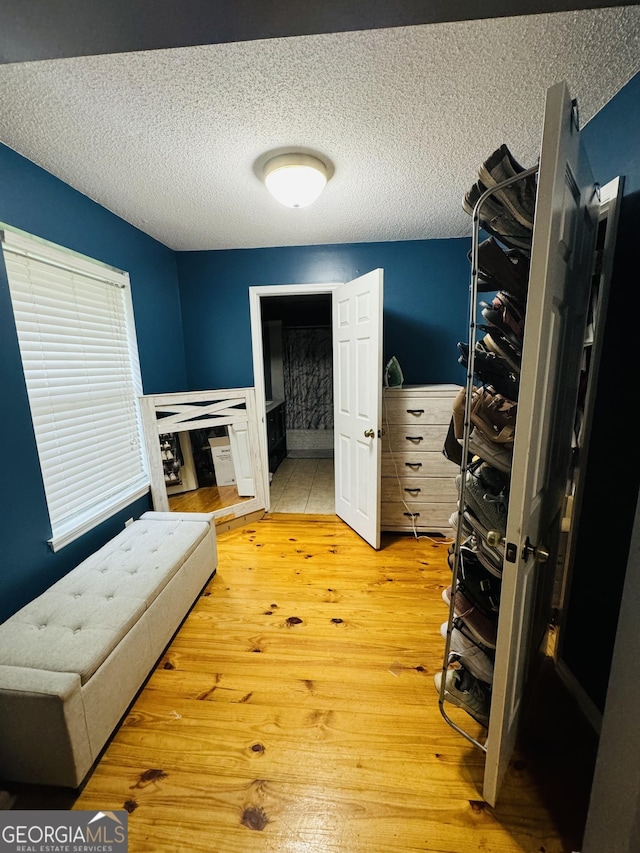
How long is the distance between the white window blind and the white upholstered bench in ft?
1.34

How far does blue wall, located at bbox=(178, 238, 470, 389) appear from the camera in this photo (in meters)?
2.90

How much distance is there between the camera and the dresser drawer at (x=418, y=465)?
2.63m

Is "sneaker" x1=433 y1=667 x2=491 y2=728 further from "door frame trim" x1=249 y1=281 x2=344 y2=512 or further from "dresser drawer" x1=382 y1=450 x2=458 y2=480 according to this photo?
"door frame trim" x1=249 y1=281 x2=344 y2=512

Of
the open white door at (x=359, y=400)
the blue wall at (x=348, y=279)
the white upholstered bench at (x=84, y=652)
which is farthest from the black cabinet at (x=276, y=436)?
the white upholstered bench at (x=84, y=652)

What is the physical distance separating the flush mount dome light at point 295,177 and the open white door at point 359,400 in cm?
65

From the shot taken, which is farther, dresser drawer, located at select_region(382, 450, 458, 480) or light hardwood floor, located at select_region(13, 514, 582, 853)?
dresser drawer, located at select_region(382, 450, 458, 480)

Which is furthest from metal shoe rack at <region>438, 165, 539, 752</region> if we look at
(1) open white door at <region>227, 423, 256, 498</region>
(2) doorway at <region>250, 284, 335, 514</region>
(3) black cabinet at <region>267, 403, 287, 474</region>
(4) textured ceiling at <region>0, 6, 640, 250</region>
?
(3) black cabinet at <region>267, 403, 287, 474</region>

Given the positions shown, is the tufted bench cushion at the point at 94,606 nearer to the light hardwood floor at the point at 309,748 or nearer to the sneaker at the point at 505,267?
the light hardwood floor at the point at 309,748

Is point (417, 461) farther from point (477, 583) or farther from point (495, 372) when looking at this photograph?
point (495, 372)

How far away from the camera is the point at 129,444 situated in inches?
96.6

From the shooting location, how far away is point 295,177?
5.44 ft

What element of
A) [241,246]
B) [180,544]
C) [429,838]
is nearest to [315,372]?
[241,246]

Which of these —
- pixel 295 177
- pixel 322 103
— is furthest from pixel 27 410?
pixel 322 103

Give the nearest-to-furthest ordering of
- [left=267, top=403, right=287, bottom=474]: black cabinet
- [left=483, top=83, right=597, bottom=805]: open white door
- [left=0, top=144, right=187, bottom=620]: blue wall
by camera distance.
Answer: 1. [left=483, top=83, right=597, bottom=805]: open white door
2. [left=0, top=144, right=187, bottom=620]: blue wall
3. [left=267, top=403, right=287, bottom=474]: black cabinet
